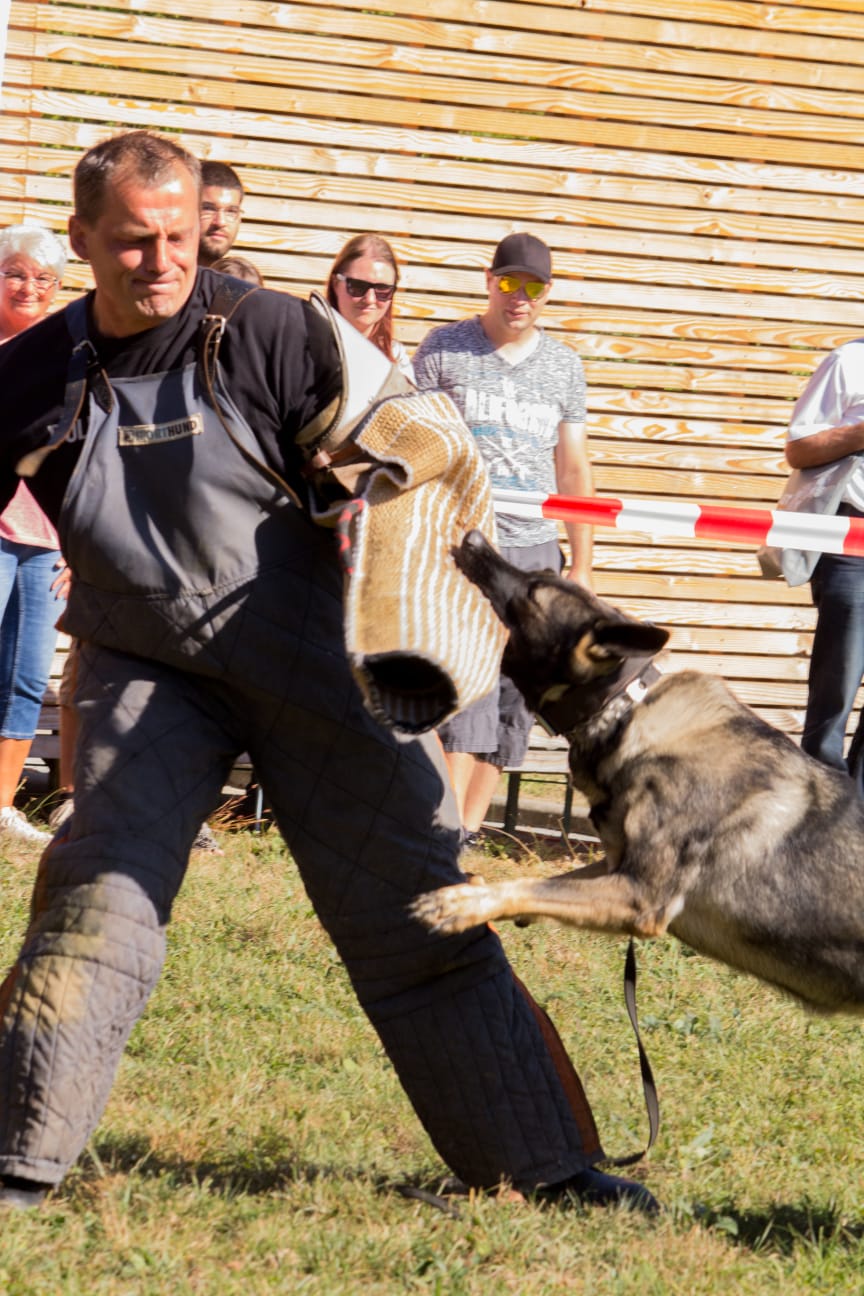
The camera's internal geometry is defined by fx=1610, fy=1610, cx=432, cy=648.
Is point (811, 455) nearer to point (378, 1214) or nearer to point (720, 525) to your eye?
point (720, 525)

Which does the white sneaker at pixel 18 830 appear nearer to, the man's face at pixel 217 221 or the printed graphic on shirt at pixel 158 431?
the man's face at pixel 217 221

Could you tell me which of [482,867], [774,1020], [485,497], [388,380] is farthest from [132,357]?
[482,867]

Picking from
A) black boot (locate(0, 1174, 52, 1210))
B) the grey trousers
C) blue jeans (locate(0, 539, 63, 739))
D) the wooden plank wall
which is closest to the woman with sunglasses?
the wooden plank wall

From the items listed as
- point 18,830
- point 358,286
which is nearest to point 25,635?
point 18,830

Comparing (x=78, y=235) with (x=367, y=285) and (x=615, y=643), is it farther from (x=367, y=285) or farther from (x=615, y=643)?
(x=367, y=285)

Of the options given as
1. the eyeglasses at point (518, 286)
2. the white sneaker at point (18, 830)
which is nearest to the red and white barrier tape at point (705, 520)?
the eyeglasses at point (518, 286)

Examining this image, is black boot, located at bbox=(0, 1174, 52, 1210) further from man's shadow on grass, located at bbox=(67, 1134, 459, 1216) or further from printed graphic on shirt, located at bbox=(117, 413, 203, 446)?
printed graphic on shirt, located at bbox=(117, 413, 203, 446)

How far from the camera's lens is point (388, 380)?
11.0ft

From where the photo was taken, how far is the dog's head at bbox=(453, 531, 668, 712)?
145 inches

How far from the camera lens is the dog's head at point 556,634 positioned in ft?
12.1

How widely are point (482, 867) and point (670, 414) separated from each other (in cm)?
294

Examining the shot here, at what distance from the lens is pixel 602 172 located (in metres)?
8.00

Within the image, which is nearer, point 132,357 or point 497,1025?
point 132,357

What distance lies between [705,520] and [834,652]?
0.76 metres
